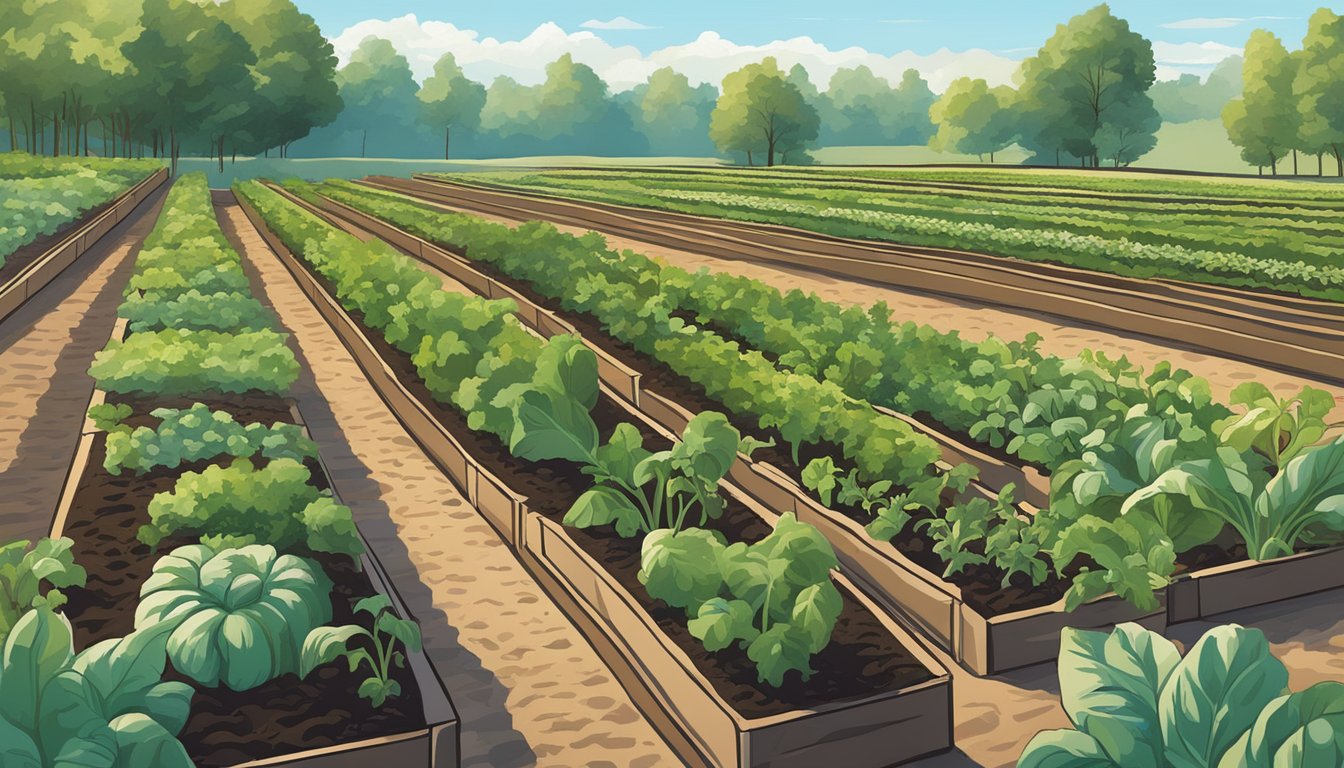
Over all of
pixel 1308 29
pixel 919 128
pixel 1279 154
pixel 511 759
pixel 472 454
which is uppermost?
pixel 919 128

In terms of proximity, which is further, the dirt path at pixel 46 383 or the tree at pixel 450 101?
the tree at pixel 450 101

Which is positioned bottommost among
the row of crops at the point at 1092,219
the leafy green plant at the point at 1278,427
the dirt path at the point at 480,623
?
the dirt path at the point at 480,623

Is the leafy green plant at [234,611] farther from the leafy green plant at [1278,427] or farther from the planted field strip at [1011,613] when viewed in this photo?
the leafy green plant at [1278,427]

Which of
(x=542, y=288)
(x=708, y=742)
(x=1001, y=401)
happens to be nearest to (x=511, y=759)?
(x=708, y=742)

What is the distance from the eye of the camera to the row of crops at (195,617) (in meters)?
3.08

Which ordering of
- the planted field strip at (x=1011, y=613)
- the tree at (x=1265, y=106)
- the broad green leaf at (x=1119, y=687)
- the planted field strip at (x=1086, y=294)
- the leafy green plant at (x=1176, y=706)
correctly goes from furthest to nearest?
the tree at (x=1265, y=106), the planted field strip at (x=1086, y=294), the planted field strip at (x=1011, y=613), the broad green leaf at (x=1119, y=687), the leafy green plant at (x=1176, y=706)

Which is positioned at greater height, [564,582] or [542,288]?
[542,288]

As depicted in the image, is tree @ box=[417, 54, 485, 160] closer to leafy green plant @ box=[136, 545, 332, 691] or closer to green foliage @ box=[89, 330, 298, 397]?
green foliage @ box=[89, 330, 298, 397]

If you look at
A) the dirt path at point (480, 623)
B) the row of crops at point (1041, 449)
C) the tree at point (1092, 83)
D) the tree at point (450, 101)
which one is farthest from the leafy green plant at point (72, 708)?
the tree at point (450, 101)

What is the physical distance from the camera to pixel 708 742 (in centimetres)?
403

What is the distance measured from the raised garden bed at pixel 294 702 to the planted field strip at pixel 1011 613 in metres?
2.22

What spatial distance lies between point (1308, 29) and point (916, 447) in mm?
68745

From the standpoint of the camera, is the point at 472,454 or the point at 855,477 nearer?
the point at 855,477

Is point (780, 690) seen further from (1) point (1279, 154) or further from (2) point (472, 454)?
(1) point (1279, 154)
